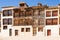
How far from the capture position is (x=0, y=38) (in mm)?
36594

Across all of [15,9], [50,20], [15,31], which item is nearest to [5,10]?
[15,9]

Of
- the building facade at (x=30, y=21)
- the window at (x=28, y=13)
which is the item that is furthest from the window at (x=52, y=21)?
the window at (x=28, y=13)

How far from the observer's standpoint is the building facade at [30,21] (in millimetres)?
33688

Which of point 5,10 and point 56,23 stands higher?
point 5,10

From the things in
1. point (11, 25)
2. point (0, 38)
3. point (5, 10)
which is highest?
point (5, 10)

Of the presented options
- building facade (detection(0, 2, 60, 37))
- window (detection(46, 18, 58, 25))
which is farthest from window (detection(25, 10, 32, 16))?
window (detection(46, 18, 58, 25))

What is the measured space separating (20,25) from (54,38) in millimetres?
6677

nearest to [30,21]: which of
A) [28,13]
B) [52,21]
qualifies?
[28,13]

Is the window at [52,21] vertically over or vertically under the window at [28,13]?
under

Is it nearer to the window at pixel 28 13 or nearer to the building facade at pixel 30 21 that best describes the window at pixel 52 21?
the building facade at pixel 30 21

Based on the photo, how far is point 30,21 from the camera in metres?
35.3

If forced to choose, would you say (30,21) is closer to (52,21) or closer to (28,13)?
(28,13)

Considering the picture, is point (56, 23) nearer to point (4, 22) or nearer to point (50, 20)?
point (50, 20)

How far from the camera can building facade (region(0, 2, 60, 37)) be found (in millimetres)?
33688
